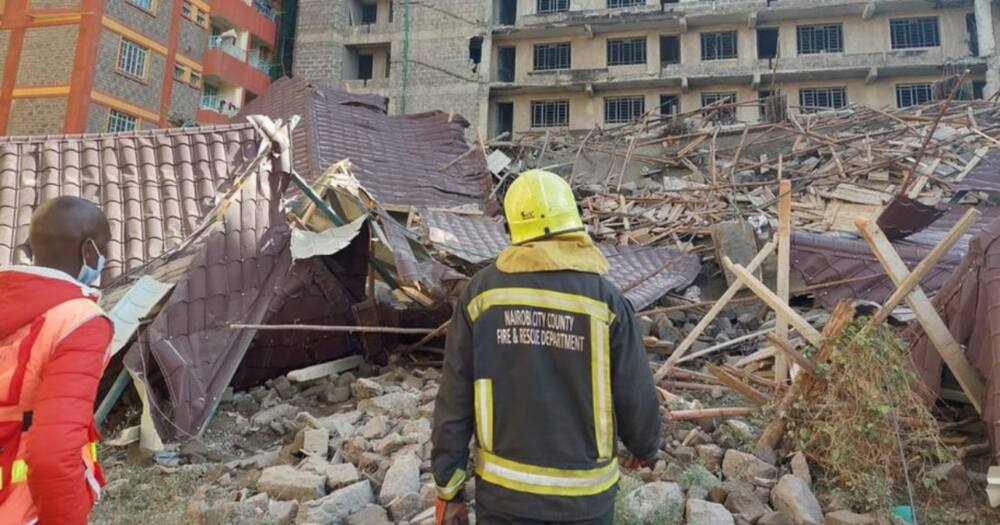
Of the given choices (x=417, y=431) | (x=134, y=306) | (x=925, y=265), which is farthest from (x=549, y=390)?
(x=134, y=306)

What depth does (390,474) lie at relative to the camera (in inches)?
135

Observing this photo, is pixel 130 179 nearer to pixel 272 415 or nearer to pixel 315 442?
pixel 272 415

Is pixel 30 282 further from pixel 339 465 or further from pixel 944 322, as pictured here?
pixel 944 322

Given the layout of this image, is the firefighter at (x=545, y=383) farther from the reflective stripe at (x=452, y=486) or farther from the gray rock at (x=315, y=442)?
the gray rock at (x=315, y=442)

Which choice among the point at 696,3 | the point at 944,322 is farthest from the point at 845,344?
the point at 696,3

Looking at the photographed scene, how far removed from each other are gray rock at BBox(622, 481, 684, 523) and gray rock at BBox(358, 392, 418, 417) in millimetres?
2189

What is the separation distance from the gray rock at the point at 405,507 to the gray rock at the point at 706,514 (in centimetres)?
142

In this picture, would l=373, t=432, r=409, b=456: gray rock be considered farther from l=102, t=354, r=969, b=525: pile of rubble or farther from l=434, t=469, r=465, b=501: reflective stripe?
l=434, t=469, r=465, b=501: reflective stripe

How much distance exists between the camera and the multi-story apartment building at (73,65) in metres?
20.0

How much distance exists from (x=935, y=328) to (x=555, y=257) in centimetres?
306

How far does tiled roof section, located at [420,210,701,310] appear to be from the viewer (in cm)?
673

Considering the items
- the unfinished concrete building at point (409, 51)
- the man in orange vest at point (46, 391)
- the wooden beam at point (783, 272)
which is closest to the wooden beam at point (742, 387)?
the wooden beam at point (783, 272)

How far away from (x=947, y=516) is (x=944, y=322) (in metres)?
1.30

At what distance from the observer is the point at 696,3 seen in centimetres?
2627
